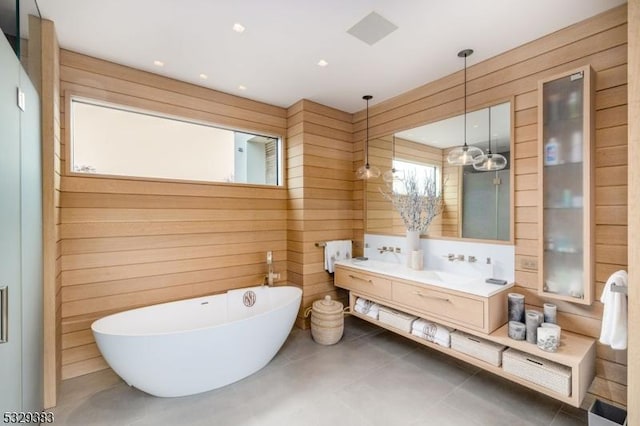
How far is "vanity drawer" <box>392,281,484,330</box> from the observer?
220 cm

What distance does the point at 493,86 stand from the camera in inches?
101

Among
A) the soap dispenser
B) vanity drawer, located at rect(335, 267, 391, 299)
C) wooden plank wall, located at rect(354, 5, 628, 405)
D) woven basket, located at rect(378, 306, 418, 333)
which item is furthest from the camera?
vanity drawer, located at rect(335, 267, 391, 299)

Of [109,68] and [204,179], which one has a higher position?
[109,68]

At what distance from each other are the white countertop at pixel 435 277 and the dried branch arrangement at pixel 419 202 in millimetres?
471

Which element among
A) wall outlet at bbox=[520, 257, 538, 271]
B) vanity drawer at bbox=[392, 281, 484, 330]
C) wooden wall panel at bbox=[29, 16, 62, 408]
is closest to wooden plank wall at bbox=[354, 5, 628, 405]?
wall outlet at bbox=[520, 257, 538, 271]

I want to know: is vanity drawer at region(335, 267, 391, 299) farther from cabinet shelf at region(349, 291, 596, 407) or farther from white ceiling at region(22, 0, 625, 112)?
white ceiling at region(22, 0, 625, 112)

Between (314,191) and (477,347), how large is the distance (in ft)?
7.39

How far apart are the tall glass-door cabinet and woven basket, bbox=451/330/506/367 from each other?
0.54m

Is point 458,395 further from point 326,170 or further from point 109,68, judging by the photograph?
point 109,68

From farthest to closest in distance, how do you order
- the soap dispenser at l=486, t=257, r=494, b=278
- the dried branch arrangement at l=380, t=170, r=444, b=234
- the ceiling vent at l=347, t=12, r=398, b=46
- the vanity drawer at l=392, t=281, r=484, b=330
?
the dried branch arrangement at l=380, t=170, r=444, b=234, the soap dispenser at l=486, t=257, r=494, b=278, the vanity drawer at l=392, t=281, r=484, b=330, the ceiling vent at l=347, t=12, r=398, b=46

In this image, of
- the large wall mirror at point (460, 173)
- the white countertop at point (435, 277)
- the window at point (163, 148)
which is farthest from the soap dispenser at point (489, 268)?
the window at point (163, 148)

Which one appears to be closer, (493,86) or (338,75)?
(493,86)

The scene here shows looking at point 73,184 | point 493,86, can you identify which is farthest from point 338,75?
point 73,184

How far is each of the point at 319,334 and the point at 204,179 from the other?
81.9 inches
